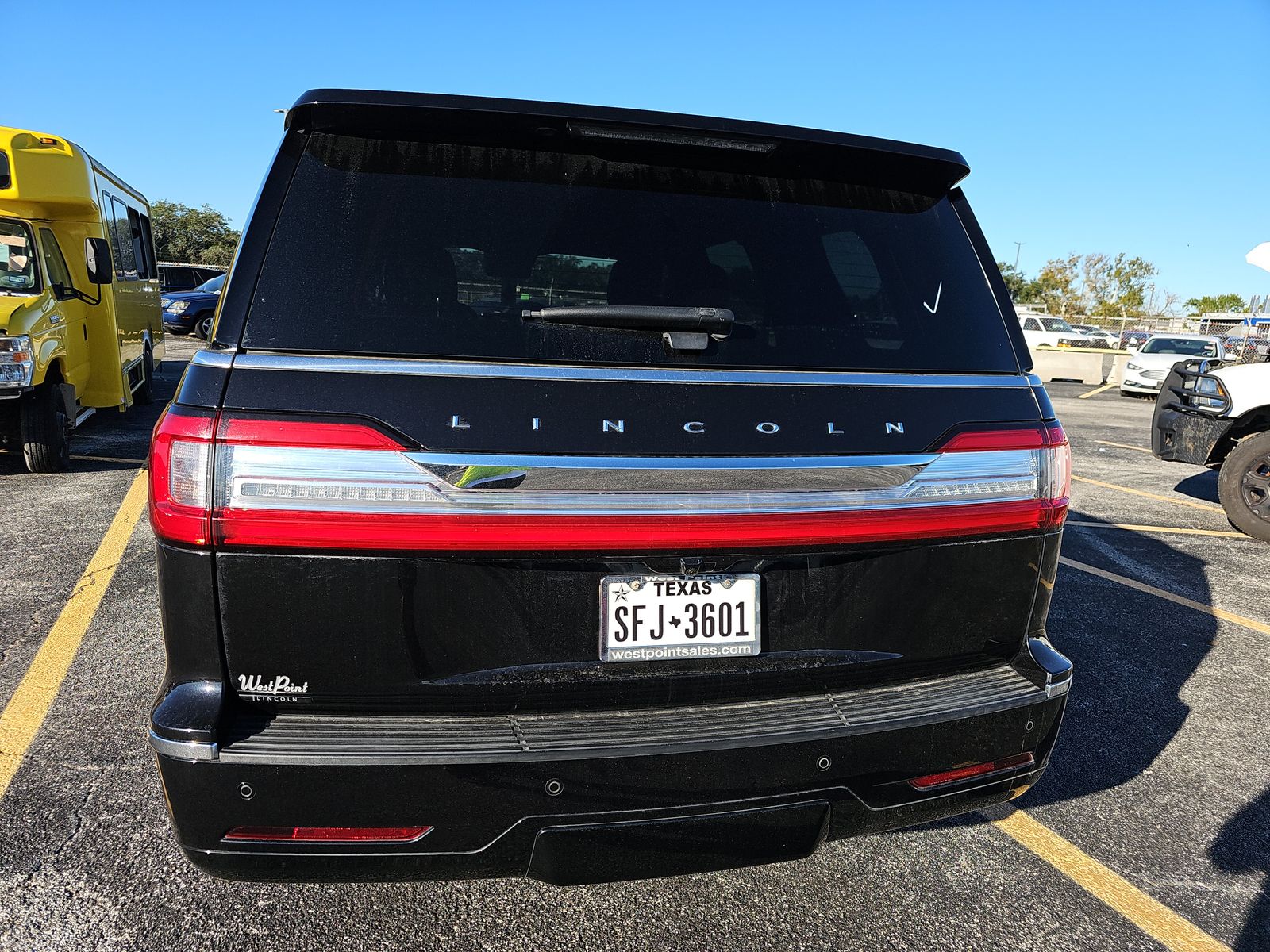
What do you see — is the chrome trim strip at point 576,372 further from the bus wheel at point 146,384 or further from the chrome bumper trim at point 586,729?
the bus wheel at point 146,384

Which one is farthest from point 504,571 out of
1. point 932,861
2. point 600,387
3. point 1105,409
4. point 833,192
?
point 1105,409

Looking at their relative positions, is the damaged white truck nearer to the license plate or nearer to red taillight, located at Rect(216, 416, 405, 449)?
the license plate

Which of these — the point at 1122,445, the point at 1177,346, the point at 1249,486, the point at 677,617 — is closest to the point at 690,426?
the point at 677,617

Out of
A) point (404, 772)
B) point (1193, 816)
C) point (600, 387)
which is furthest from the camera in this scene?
point (1193, 816)

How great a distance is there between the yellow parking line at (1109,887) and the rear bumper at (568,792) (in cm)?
99

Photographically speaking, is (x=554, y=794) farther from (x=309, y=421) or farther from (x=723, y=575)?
(x=309, y=421)

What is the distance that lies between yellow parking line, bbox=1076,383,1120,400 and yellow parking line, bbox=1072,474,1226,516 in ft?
45.4

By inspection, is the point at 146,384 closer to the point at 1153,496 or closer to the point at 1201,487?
the point at 1153,496

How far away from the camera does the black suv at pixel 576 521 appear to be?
1.82 metres

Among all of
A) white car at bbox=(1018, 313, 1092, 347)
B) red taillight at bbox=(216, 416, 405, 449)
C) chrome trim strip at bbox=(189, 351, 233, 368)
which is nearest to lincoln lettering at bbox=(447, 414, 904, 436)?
red taillight at bbox=(216, 416, 405, 449)

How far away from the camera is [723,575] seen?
1.97 m

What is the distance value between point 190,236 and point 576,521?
6545 centimetres

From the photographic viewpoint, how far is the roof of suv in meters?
2.01

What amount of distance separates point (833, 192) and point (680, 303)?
1.89 feet
